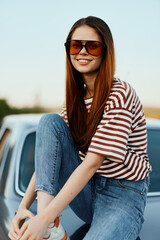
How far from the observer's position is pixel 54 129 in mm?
1707

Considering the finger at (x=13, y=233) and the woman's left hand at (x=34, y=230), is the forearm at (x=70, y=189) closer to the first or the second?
the woman's left hand at (x=34, y=230)

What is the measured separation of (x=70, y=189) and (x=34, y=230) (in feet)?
0.81

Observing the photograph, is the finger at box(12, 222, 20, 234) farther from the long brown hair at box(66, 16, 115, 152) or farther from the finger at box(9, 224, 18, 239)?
the long brown hair at box(66, 16, 115, 152)

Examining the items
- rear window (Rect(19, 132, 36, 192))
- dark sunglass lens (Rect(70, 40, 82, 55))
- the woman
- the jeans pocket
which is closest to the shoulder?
the woman

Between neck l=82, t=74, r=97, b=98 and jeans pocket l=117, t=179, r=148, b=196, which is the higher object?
neck l=82, t=74, r=97, b=98

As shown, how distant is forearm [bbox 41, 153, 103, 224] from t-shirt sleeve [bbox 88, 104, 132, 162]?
0.07m

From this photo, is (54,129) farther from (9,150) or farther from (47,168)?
(9,150)

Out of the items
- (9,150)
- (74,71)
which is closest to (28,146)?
(9,150)

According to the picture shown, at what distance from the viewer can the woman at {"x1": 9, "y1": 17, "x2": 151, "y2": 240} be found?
155cm

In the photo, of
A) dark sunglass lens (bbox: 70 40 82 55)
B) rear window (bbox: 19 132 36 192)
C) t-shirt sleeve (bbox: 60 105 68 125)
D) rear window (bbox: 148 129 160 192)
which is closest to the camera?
dark sunglass lens (bbox: 70 40 82 55)

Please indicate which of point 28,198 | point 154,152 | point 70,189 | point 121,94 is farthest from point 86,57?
point 154,152

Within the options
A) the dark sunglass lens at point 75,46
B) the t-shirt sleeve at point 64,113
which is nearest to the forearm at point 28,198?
the t-shirt sleeve at point 64,113

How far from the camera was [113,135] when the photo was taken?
1569 mm

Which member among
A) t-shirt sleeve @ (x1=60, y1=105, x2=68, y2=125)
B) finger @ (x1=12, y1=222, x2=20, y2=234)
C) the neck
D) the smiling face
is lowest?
finger @ (x1=12, y1=222, x2=20, y2=234)
